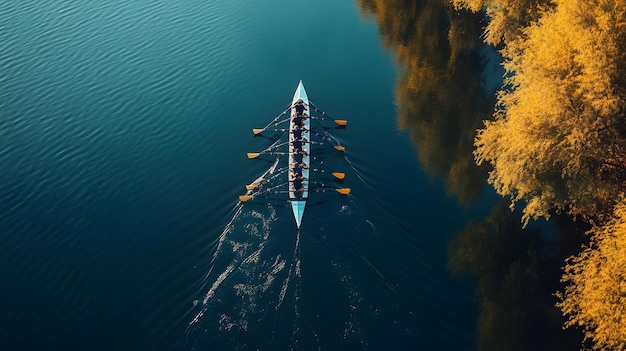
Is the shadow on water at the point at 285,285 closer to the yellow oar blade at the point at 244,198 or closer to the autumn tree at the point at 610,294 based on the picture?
the yellow oar blade at the point at 244,198

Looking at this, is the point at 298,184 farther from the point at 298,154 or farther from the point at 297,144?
the point at 297,144

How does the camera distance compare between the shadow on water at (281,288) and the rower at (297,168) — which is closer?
the shadow on water at (281,288)

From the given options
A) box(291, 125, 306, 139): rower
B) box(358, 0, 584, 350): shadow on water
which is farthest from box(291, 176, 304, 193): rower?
box(358, 0, 584, 350): shadow on water

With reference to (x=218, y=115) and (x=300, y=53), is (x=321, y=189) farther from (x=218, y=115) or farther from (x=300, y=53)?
(x=300, y=53)

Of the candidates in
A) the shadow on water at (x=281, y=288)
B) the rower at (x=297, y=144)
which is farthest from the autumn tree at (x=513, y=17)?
the shadow on water at (x=281, y=288)

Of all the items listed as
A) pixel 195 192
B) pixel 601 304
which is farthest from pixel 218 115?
pixel 601 304

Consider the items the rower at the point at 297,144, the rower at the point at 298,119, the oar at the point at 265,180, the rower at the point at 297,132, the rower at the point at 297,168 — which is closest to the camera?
the oar at the point at 265,180
